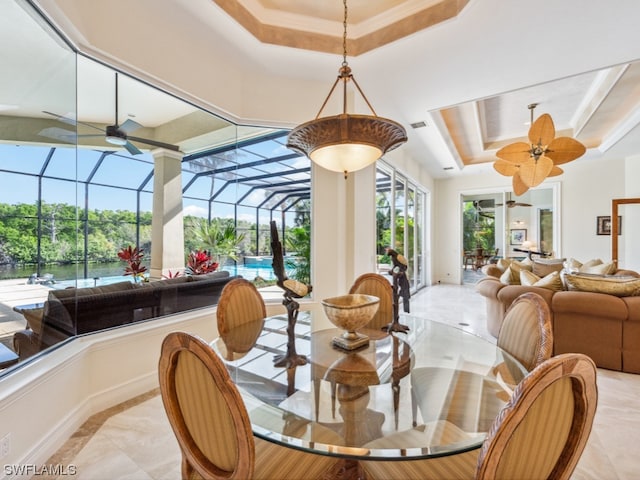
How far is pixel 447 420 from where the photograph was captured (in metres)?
1.13

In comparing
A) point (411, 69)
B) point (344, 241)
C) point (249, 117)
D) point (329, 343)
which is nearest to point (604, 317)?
point (344, 241)

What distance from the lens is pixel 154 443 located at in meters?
1.84

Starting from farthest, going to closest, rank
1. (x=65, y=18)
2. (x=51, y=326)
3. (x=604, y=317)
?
(x=604, y=317), (x=51, y=326), (x=65, y=18)

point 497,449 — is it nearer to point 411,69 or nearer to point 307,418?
point 307,418

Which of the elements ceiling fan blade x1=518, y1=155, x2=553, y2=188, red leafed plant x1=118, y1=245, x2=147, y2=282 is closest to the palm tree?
red leafed plant x1=118, y1=245, x2=147, y2=282

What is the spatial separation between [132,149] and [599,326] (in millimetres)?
4751

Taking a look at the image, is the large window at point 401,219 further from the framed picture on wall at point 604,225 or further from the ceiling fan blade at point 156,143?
the framed picture on wall at point 604,225

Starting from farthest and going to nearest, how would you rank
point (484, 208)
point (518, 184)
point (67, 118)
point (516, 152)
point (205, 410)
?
point (484, 208), point (518, 184), point (516, 152), point (67, 118), point (205, 410)

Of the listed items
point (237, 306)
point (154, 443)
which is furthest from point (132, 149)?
point (154, 443)

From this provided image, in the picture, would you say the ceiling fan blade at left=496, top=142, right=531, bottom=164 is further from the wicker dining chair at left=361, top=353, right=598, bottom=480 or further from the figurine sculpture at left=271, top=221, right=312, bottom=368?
the wicker dining chair at left=361, top=353, right=598, bottom=480

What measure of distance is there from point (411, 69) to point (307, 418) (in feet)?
10.3

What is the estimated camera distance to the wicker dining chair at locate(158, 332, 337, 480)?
815mm

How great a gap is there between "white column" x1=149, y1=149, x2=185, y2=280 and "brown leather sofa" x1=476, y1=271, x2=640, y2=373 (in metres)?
3.85

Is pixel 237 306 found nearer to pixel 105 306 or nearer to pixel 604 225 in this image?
pixel 105 306
